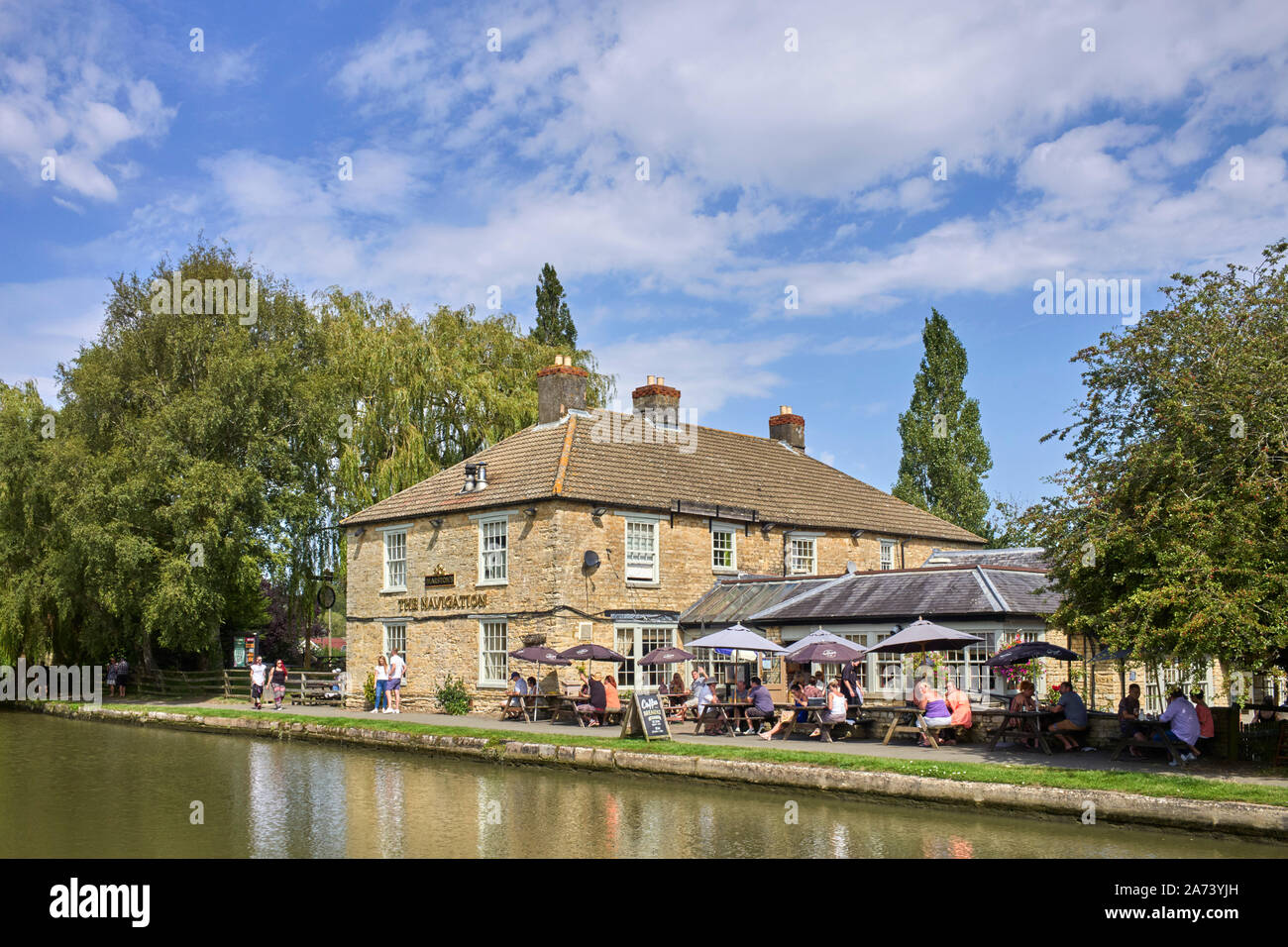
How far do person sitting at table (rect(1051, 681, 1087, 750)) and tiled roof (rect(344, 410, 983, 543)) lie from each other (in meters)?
12.6

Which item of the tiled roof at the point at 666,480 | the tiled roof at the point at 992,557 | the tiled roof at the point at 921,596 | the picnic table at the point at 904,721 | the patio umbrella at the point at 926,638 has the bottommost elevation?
the picnic table at the point at 904,721

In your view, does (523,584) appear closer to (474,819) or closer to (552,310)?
(474,819)

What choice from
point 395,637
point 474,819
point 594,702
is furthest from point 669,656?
point 474,819

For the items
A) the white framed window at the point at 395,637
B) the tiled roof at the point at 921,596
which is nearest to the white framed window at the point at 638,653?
the tiled roof at the point at 921,596

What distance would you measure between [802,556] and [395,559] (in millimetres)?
11738

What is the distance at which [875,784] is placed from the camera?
1580 cm

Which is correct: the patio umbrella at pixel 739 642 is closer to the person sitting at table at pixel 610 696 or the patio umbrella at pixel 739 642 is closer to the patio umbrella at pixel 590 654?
the person sitting at table at pixel 610 696

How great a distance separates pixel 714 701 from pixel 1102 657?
25.6 feet

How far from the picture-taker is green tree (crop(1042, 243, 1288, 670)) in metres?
15.1

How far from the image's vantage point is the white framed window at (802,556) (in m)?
33.2

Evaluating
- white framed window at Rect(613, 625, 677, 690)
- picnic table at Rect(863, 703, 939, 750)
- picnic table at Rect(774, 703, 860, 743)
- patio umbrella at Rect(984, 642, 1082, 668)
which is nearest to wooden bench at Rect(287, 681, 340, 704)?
white framed window at Rect(613, 625, 677, 690)

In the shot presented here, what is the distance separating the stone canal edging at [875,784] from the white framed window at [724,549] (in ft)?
36.3
